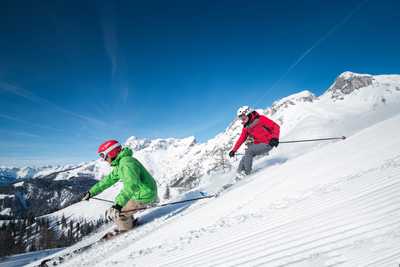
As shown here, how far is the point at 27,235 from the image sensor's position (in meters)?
105

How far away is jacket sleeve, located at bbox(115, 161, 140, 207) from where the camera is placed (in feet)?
22.8

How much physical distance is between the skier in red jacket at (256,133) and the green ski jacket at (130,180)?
15.6ft

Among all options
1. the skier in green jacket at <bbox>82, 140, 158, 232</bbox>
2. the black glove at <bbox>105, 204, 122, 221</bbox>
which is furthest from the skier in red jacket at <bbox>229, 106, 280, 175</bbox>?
the black glove at <bbox>105, 204, 122, 221</bbox>

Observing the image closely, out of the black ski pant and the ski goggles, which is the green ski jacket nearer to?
the ski goggles

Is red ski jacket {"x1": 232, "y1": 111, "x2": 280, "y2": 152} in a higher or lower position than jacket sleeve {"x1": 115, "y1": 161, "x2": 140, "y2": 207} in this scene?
higher

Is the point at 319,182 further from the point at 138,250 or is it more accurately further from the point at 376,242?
the point at 138,250

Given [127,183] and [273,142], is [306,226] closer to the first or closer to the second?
[127,183]

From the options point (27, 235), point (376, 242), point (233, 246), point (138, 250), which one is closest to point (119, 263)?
point (138, 250)

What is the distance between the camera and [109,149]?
8.10m

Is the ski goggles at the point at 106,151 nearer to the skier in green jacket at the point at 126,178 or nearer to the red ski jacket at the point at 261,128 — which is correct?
the skier in green jacket at the point at 126,178

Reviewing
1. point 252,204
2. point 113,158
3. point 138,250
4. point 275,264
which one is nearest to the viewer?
point 275,264

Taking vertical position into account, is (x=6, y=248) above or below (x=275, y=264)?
below

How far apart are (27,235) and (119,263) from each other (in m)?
134

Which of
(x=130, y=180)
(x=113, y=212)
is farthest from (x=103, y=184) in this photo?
(x=130, y=180)
